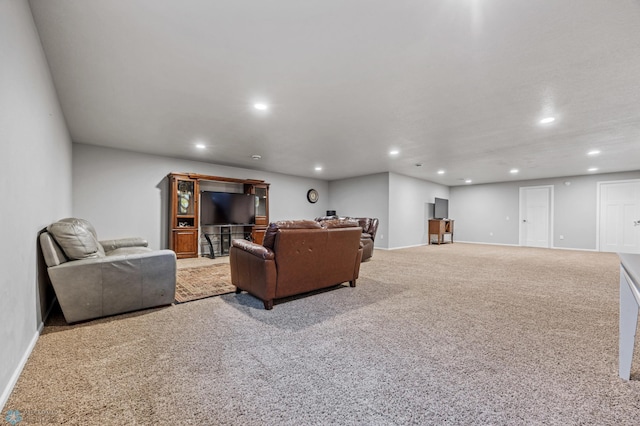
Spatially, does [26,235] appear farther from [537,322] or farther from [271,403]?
[537,322]

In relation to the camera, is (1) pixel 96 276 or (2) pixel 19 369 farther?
(1) pixel 96 276

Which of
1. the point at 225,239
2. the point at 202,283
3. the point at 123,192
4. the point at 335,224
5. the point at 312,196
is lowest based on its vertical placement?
the point at 202,283

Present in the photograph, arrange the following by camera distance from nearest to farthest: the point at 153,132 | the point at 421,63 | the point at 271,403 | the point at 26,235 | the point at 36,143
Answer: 1. the point at 271,403
2. the point at 26,235
3. the point at 36,143
4. the point at 421,63
5. the point at 153,132

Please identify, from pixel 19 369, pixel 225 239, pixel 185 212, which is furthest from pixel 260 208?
pixel 19 369

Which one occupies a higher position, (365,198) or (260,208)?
(365,198)

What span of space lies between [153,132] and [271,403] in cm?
451

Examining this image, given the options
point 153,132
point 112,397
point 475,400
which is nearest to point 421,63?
point 475,400

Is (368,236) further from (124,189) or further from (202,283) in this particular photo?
(124,189)

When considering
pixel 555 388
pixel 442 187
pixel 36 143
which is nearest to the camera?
pixel 555 388

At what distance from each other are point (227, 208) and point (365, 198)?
414cm

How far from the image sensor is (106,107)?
3430 millimetres

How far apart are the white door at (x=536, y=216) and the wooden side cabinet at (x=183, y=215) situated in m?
10.1

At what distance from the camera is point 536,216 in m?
8.91

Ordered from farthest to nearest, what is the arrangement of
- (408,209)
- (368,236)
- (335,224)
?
(408,209) < (368,236) < (335,224)
